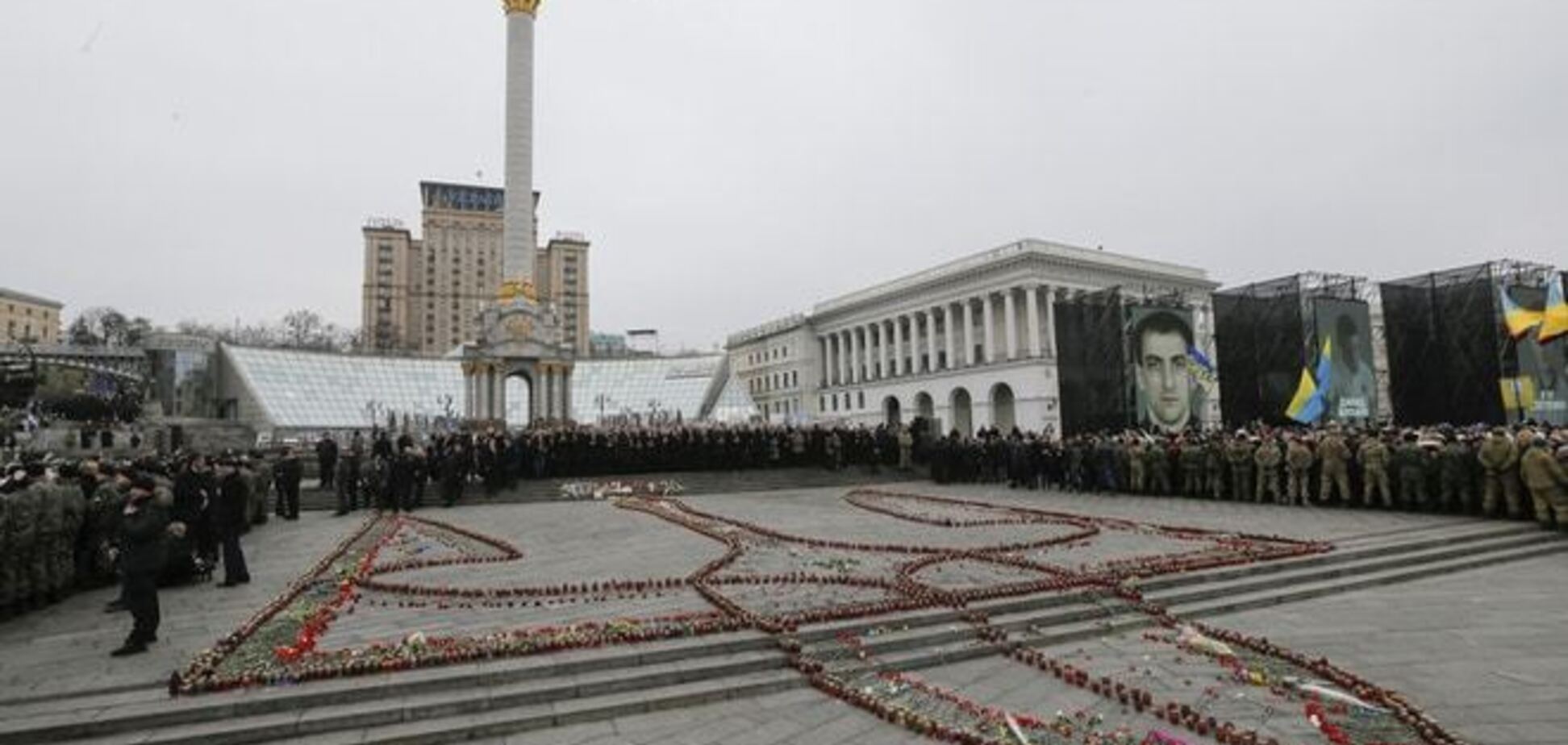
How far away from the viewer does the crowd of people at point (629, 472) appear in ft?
25.1

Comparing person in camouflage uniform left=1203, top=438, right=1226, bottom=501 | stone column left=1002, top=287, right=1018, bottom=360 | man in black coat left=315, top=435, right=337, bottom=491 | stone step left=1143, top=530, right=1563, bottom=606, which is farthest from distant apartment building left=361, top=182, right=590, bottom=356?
stone step left=1143, top=530, right=1563, bottom=606

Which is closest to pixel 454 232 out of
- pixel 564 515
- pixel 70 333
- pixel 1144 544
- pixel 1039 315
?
pixel 70 333

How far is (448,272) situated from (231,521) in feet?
315

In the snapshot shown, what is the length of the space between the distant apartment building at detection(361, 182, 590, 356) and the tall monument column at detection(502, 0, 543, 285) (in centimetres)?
5893

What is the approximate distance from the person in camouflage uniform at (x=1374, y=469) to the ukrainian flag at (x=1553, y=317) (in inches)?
467

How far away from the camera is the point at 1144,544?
10508 mm

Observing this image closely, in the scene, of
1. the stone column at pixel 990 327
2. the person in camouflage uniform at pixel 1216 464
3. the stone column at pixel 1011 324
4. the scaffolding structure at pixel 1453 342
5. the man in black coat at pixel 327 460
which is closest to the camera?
the person in camouflage uniform at pixel 1216 464

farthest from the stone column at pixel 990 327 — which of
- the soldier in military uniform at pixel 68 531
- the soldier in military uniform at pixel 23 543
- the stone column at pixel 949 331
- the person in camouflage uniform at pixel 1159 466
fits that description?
the soldier in military uniform at pixel 23 543

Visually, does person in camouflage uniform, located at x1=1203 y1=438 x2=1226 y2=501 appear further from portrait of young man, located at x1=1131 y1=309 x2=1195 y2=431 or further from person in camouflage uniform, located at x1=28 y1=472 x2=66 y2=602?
person in camouflage uniform, located at x1=28 y1=472 x2=66 y2=602

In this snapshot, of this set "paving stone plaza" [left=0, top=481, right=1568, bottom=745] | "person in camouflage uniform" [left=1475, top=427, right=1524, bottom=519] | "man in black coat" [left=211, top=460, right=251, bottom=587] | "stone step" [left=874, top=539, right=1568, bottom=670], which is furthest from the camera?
"person in camouflage uniform" [left=1475, top=427, right=1524, bottom=519]

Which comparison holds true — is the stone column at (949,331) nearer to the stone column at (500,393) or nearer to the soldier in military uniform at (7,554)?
the stone column at (500,393)

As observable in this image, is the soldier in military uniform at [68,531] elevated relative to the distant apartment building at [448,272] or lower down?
lower down

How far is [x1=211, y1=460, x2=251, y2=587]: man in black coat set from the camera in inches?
348

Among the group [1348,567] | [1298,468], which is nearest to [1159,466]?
[1298,468]
